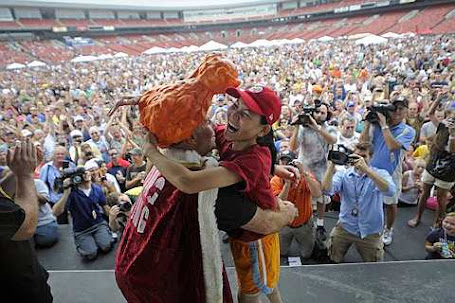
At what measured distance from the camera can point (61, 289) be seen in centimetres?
200

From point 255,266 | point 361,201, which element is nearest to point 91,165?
point 361,201

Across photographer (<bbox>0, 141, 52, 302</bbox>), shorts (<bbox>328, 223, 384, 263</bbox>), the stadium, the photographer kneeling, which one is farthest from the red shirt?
the photographer kneeling

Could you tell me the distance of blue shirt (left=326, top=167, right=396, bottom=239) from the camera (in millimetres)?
2768

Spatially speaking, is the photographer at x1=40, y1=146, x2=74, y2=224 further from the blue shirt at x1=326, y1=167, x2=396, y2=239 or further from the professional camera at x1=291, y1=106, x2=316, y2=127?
the blue shirt at x1=326, y1=167, x2=396, y2=239

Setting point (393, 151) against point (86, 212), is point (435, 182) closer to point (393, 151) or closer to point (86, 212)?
point (393, 151)

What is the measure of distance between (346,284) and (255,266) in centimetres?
73

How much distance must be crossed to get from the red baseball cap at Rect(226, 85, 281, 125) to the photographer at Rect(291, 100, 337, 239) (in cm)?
233

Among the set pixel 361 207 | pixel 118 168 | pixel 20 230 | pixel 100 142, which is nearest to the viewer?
pixel 20 230

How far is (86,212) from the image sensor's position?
3590 mm

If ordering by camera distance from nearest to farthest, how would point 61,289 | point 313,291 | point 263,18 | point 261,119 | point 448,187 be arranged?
1. point 261,119
2. point 313,291
3. point 61,289
4. point 448,187
5. point 263,18

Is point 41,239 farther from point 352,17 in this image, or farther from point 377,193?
point 352,17

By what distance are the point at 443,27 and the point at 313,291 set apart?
98.7 feet

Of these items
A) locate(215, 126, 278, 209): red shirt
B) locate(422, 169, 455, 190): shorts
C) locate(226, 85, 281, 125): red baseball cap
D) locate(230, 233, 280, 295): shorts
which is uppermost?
locate(226, 85, 281, 125): red baseball cap

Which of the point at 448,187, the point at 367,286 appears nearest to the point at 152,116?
the point at 367,286
